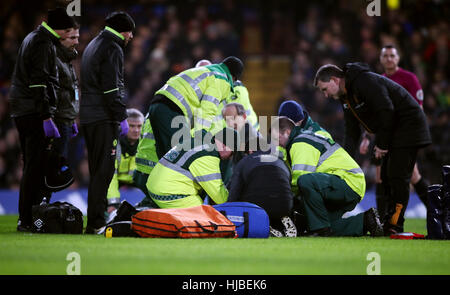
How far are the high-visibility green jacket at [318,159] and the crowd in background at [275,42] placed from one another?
524 centimetres

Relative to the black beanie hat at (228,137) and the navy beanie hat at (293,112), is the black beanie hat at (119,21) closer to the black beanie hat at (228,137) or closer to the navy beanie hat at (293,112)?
the black beanie hat at (228,137)

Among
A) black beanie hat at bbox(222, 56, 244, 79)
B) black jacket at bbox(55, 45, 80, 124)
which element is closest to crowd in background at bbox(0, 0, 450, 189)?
black beanie hat at bbox(222, 56, 244, 79)

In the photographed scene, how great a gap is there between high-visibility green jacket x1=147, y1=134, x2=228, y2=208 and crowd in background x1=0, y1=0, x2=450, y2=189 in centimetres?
590

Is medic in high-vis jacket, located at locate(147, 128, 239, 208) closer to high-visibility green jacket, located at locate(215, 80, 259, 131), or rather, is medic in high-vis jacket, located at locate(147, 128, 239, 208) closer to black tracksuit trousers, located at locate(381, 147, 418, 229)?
black tracksuit trousers, located at locate(381, 147, 418, 229)

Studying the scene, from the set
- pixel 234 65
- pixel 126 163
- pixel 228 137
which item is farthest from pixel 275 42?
pixel 228 137

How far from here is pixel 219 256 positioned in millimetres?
4730

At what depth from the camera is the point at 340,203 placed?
6.89 meters

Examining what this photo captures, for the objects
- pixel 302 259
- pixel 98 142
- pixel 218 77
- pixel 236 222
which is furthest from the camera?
pixel 218 77

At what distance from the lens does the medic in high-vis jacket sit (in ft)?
21.6

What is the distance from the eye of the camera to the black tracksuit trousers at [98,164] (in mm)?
6676

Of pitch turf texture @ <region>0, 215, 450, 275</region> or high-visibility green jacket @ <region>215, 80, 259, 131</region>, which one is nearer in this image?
pitch turf texture @ <region>0, 215, 450, 275</region>
